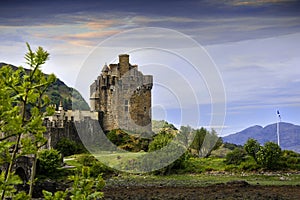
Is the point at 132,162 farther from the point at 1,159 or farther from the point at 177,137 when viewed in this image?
the point at 1,159

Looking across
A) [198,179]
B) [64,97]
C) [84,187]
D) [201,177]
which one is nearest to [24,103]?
[84,187]

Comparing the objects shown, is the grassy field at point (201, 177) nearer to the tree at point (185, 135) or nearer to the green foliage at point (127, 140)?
the green foliage at point (127, 140)

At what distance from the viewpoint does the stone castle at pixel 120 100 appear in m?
42.2

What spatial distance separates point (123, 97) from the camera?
43719mm

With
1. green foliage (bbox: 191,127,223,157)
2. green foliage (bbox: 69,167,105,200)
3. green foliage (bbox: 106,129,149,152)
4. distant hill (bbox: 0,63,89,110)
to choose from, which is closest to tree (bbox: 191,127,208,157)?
green foliage (bbox: 191,127,223,157)

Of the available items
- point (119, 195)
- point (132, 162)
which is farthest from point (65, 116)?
point (119, 195)

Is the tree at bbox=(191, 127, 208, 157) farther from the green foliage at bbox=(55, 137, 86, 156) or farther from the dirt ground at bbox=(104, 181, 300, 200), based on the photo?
the dirt ground at bbox=(104, 181, 300, 200)

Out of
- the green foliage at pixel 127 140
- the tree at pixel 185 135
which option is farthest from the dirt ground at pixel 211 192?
the tree at pixel 185 135

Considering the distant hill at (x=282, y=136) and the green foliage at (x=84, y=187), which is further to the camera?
the distant hill at (x=282, y=136)

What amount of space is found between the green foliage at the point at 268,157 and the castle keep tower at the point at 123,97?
1147 cm

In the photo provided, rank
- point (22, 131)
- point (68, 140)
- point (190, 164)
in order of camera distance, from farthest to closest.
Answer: point (68, 140) < point (190, 164) < point (22, 131)

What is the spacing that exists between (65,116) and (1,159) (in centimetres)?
3687

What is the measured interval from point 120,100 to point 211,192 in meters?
23.0

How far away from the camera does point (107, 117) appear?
143 feet
